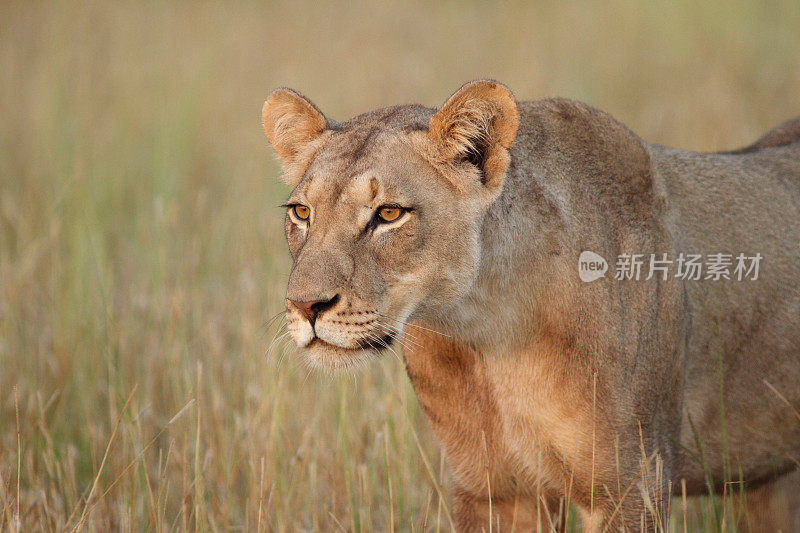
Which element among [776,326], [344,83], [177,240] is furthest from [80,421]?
[344,83]

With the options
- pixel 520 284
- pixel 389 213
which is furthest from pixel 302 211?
pixel 520 284

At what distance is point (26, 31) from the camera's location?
35.2ft

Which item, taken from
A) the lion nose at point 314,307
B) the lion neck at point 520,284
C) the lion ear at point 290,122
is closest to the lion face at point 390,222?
the lion nose at point 314,307

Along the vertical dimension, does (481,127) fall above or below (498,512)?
above

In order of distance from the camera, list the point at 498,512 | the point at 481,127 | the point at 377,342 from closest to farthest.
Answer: the point at 377,342
the point at 481,127
the point at 498,512

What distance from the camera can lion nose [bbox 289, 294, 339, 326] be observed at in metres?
2.83

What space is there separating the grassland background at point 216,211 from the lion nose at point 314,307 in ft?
3.32

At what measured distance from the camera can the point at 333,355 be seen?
2.93 meters

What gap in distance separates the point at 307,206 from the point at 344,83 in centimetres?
696

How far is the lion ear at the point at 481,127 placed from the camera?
3049 mm

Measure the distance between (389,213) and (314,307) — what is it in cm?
40

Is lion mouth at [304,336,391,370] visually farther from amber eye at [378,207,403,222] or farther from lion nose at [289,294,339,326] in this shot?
amber eye at [378,207,403,222]

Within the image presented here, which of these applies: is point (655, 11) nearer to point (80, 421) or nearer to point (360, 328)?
point (80, 421)

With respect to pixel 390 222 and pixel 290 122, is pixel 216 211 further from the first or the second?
pixel 390 222
